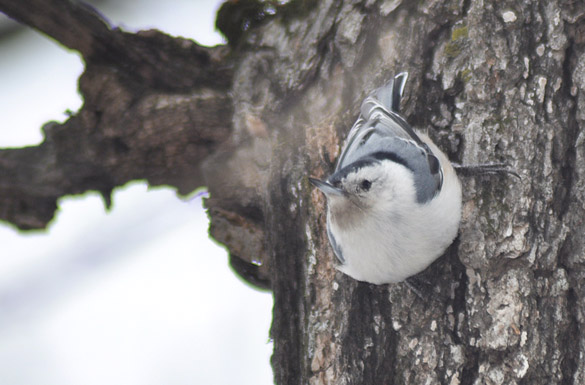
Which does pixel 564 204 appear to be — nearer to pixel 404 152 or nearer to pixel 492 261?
pixel 492 261

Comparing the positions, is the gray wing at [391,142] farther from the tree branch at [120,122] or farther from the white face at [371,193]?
the tree branch at [120,122]

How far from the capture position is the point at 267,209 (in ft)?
6.05

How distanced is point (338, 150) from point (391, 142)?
163 millimetres

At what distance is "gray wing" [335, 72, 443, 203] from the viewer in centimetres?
158

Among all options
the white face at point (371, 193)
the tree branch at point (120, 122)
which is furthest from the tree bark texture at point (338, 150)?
the white face at point (371, 193)

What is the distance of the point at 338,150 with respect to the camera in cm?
177

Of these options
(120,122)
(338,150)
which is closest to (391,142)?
(338,150)

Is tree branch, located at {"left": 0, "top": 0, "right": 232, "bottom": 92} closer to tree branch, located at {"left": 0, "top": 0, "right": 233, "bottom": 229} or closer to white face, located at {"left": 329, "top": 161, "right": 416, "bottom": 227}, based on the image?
tree branch, located at {"left": 0, "top": 0, "right": 233, "bottom": 229}

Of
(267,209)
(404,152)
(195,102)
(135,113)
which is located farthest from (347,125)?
(135,113)

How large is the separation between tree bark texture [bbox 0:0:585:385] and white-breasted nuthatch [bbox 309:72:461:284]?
0.06m

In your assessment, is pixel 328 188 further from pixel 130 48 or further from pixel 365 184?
pixel 130 48

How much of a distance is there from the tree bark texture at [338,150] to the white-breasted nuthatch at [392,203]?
57mm

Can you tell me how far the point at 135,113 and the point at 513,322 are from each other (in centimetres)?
126

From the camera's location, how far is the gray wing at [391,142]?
158 centimetres
